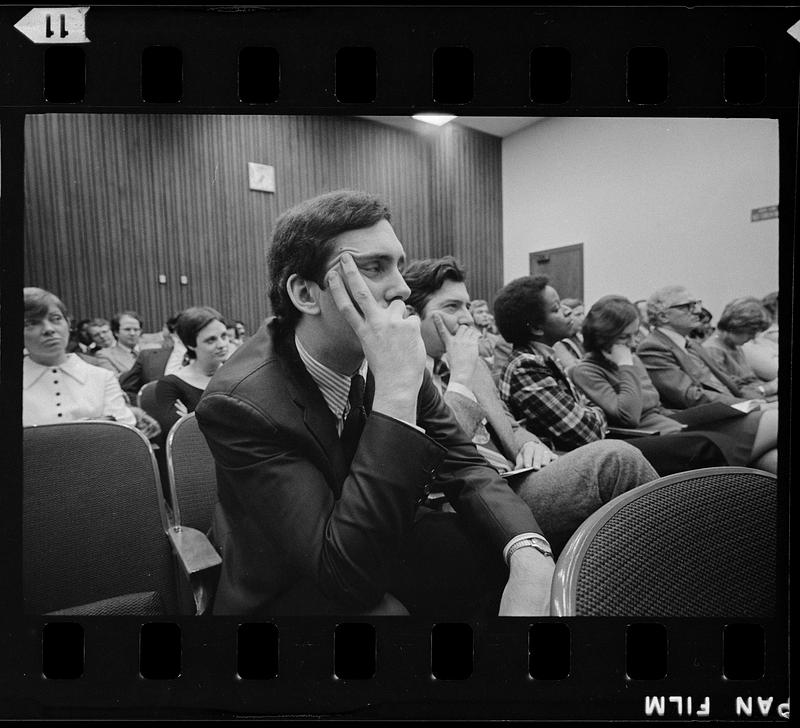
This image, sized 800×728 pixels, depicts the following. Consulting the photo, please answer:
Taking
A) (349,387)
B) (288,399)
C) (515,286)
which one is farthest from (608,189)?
(288,399)

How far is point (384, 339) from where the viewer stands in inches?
39.2

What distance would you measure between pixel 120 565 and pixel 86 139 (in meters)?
0.87

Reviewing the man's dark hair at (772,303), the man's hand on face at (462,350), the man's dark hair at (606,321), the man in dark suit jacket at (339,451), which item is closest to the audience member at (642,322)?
the man's dark hair at (606,321)

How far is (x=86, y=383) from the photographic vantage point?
113cm

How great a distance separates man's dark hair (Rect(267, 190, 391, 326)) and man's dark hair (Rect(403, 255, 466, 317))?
4.6 inches

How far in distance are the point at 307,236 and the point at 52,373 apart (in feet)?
1.96

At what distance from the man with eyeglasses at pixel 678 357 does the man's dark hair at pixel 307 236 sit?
622 mm

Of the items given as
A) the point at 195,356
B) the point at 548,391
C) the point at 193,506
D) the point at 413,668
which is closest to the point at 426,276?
the point at 548,391

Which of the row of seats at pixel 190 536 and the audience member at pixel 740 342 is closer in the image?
the row of seats at pixel 190 536

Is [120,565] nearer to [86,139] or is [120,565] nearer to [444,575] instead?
[444,575]

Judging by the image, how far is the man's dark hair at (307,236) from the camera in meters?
1.02

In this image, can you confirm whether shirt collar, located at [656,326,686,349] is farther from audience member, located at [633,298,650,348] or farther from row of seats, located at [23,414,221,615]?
row of seats, located at [23,414,221,615]

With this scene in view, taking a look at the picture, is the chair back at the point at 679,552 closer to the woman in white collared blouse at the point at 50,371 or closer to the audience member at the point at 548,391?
the audience member at the point at 548,391

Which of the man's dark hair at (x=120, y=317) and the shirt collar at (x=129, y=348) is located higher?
the man's dark hair at (x=120, y=317)
